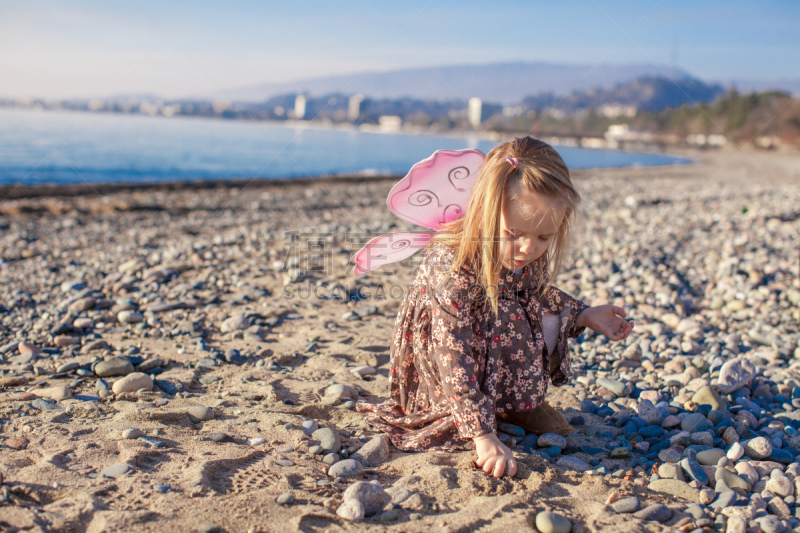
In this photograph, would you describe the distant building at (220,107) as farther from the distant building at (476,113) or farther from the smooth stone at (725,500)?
the smooth stone at (725,500)

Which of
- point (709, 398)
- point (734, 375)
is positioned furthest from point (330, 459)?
point (734, 375)

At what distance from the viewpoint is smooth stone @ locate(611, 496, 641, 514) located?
197 centimetres

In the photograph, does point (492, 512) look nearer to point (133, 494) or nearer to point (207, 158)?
point (133, 494)

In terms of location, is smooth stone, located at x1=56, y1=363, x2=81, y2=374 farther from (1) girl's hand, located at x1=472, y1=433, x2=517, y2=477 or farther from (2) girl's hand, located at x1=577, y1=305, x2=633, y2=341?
(2) girl's hand, located at x1=577, y1=305, x2=633, y2=341

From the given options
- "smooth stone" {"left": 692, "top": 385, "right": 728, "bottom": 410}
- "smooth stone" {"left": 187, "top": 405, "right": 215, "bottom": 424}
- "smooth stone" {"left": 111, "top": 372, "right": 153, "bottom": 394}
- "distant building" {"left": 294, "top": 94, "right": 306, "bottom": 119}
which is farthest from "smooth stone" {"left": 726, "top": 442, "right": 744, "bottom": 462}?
"distant building" {"left": 294, "top": 94, "right": 306, "bottom": 119}

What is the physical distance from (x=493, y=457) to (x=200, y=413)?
1.39m

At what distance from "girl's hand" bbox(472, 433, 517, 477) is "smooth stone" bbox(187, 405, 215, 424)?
4.21 feet

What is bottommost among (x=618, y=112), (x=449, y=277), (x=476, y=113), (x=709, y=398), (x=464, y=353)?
(x=709, y=398)

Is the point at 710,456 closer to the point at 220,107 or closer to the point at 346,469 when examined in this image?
the point at 346,469

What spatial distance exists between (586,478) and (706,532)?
1.49ft

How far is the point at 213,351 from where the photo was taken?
3.47 m

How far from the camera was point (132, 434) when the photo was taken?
2324 mm

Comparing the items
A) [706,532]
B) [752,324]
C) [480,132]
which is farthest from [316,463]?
[480,132]

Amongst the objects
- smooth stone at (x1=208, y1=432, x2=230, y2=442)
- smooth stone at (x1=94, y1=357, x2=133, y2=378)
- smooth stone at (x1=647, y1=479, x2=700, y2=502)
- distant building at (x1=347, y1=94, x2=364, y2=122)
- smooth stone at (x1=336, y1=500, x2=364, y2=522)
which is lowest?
smooth stone at (x1=647, y1=479, x2=700, y2=502)
